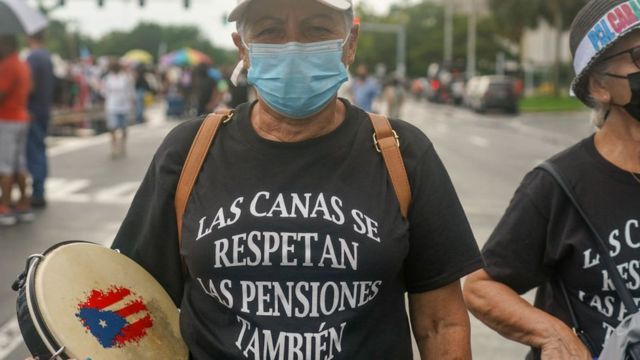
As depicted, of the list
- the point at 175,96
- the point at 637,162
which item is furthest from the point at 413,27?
the point at 637,162

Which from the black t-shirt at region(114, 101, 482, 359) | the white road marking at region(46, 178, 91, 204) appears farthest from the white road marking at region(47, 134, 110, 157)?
the black t-shirt at region(114, 101, 482, 359)

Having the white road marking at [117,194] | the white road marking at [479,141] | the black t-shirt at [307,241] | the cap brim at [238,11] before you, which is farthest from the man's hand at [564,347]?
the white road marking at [479,141]

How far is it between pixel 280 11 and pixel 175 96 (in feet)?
105

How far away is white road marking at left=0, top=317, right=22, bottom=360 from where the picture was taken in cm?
529

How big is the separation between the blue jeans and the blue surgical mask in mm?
8240

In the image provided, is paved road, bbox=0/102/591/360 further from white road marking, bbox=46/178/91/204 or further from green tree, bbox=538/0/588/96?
green tree, bbox=538/0/588/96

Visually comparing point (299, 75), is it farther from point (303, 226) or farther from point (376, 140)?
point (303, 226)

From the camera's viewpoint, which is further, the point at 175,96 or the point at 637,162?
the point at 175,96

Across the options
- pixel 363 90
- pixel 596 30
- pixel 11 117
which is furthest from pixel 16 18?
pixel 363 90

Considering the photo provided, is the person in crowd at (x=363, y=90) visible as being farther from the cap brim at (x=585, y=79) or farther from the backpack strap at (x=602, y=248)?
the backpack strap at (x=602, y=248)

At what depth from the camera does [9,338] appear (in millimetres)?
5504

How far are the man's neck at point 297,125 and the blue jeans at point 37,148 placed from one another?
8231 mm

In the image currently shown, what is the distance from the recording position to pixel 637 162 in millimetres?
2463

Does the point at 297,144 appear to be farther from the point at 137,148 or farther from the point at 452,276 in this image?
the point at 137,148
